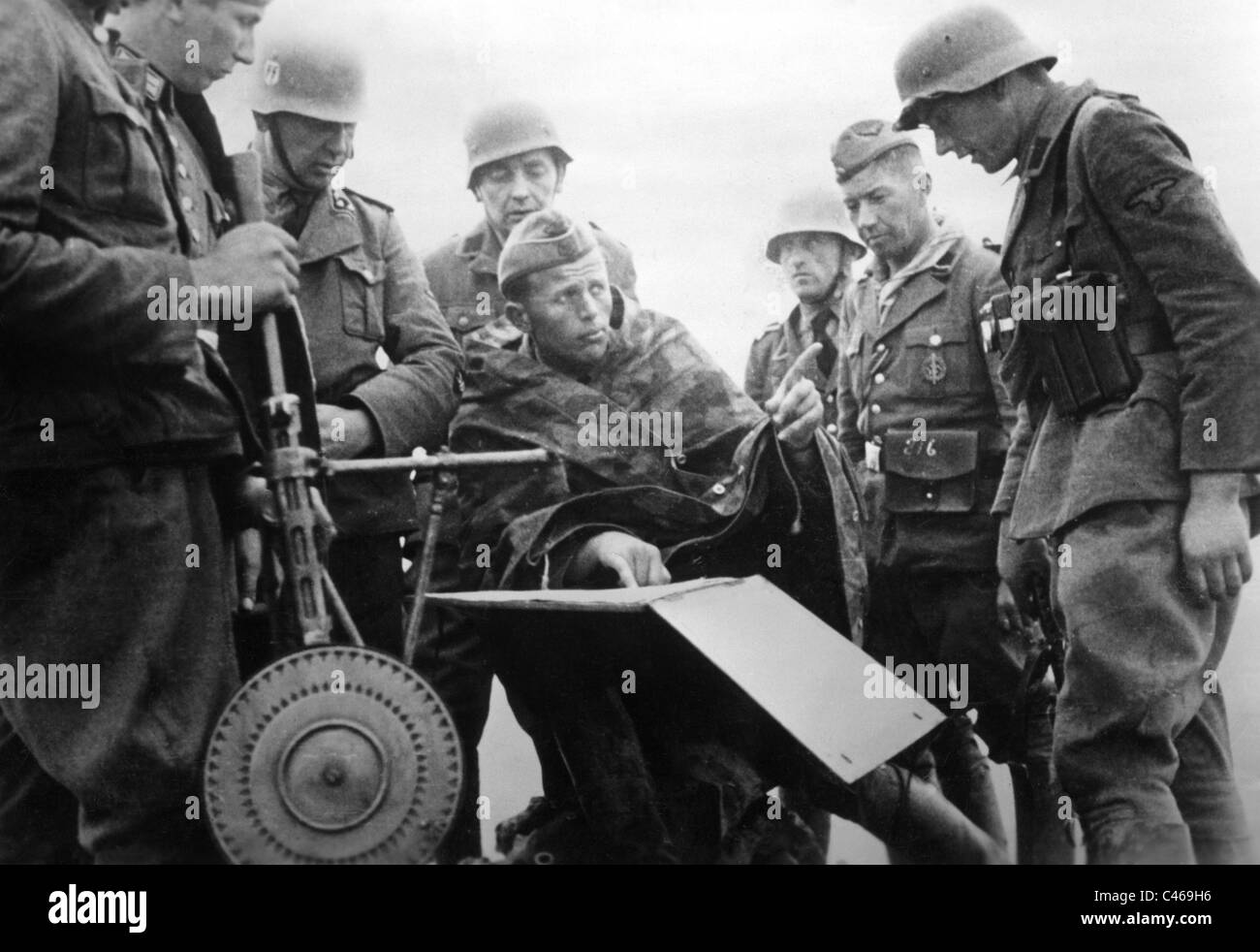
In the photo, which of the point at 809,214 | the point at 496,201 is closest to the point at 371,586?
the point at 496,201

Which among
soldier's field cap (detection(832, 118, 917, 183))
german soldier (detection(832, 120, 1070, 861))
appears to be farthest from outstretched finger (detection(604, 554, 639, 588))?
soldier's field cap (detection(832, 118, 917, 183))

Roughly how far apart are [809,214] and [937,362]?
58 centimetres

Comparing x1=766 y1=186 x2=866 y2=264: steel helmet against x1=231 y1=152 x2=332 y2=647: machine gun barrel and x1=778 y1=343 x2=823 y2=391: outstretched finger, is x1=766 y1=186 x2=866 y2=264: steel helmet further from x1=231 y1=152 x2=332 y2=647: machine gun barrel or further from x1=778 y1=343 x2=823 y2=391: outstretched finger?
x1=231 y1=152 x2=332 y2=647: machine gun barrel

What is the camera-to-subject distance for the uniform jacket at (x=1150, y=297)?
11.8 feet

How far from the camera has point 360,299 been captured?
402 cm

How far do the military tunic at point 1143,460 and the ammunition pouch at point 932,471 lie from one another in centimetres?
53

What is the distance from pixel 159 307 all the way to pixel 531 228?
1.05m

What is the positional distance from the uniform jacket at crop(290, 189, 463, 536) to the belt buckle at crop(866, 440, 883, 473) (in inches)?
48.7

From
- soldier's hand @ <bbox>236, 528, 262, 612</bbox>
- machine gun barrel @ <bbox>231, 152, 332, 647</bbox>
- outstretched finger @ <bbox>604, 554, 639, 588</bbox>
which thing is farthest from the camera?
outstretched finger @ <bbox>604, 554, 639, 588</bbox>

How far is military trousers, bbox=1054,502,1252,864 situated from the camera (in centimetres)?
361

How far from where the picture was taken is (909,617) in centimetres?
431

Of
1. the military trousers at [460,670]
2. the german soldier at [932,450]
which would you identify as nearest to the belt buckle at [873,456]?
the german soldier at [932,450]

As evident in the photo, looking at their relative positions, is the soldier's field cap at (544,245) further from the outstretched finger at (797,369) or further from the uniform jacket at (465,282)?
the outstretched finger at (797,369)

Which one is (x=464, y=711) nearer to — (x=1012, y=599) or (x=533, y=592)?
(x=533, y=592)
